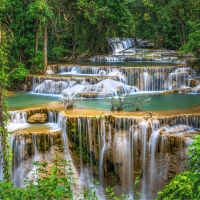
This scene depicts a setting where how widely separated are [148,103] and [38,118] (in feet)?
13.7

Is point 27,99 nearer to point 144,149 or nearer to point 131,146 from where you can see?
point 131,146

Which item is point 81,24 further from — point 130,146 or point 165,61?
point 130,146

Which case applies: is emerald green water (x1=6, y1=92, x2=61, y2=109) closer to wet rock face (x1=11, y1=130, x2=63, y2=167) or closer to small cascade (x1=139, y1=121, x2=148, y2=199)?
wet rock face (x1=11, y1=130, x2=63, y2=167)

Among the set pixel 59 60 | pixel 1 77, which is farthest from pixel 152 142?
pixel 59 60

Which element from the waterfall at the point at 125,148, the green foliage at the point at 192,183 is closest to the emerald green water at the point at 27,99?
the waterfall at the point at 125,148

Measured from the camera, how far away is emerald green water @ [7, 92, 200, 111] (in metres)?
12.4

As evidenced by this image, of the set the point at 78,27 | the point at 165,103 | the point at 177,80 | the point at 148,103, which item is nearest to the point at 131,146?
the point at 148,103

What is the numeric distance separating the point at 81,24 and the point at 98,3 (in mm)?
2416

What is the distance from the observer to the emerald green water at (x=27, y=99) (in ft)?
43.0

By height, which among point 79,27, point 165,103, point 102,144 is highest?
point 79,27

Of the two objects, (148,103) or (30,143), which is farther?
(148,103)

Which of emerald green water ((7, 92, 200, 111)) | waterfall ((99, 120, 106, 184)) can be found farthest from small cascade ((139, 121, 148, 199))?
emerald green water ((7, 92, 200, 111))

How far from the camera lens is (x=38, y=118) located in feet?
37.3

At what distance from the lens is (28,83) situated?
1670 cm
